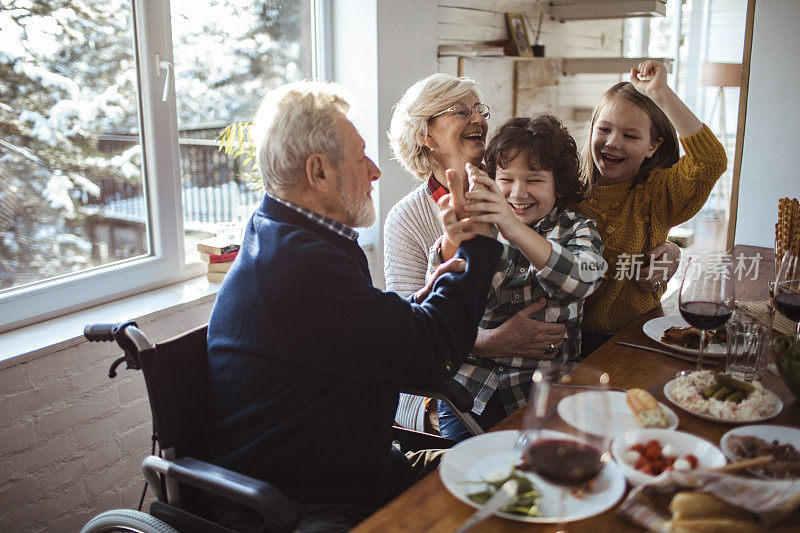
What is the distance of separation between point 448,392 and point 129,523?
0.68m

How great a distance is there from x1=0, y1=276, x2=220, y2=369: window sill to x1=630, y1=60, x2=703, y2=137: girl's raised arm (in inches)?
59.6

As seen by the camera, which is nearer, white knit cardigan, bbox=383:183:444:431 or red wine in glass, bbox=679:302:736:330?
red wine in glass, bbox=679:302:736:330

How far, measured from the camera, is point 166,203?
8.41ft

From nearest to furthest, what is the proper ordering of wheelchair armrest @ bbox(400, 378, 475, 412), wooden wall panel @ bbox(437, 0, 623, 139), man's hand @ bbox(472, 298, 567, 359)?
1. wheelchair armrest @ bbox(400, 378, 475, 412)
2. man's hand @ bbox(472, 298, 567, 359)
3. wooden wall panel @ bbox(437, 0, 623, 139)

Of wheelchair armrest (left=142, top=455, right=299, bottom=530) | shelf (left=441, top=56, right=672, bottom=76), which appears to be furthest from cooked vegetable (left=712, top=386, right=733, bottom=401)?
shelf (left=441, top=56, right=672, bottom=76)

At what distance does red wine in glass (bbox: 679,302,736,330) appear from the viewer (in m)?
1.44

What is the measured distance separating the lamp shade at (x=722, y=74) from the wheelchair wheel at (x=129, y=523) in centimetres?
602

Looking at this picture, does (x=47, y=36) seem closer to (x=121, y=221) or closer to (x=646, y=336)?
(x=121, y=221)

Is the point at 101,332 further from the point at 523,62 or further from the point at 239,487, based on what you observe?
the point at 523,62

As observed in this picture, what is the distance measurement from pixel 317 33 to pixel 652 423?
2.45m

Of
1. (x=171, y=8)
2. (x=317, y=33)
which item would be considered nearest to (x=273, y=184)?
(x=171, y=8)

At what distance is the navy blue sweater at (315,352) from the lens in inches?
51.1

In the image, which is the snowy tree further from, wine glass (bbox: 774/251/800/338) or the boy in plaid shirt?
wine glass (bbox: 774/251/800/338)

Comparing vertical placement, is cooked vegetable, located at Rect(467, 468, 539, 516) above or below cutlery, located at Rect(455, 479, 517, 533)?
below
